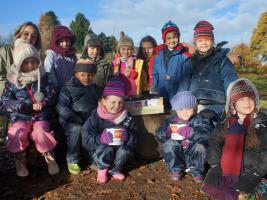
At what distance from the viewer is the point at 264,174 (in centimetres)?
343

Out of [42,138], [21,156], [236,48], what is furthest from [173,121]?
[236,48]

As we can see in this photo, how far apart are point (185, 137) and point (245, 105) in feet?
2.95

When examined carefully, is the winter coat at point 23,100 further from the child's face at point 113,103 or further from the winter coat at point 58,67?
the child's face at point 113,103

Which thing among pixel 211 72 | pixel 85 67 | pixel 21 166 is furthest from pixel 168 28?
pixel 21 166

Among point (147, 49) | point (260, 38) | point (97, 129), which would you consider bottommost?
point (97, 129)

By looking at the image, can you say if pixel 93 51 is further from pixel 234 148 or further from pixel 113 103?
pixel 234 148

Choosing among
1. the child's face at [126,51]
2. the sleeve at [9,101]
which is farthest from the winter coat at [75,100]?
the child's face at [126,51]

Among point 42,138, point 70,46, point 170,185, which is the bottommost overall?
point 170,185

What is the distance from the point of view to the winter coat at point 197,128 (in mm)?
4109

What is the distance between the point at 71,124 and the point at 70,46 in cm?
166

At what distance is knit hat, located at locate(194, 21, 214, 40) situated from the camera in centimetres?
468

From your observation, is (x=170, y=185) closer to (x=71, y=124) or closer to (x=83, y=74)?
(x=71, y=124)

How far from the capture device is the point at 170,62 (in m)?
5.35

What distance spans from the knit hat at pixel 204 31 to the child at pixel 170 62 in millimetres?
584
